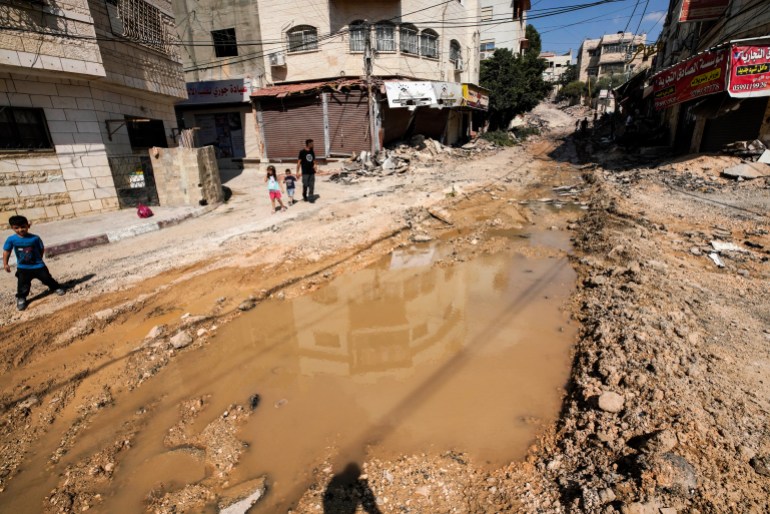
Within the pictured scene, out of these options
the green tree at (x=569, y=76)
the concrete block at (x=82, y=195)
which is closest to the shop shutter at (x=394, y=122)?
the concrete block at (x=82, y=195)

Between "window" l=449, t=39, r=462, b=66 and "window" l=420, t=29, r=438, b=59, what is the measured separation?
1.62 meters

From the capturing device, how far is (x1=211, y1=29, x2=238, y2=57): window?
18750mm

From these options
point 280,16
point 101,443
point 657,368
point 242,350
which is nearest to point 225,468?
point 101,443

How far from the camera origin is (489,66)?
2797 centimetres

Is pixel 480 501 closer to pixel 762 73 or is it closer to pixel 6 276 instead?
pixel 6 276

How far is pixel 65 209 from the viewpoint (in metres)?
9.44

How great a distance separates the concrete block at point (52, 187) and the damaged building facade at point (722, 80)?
1707 cm

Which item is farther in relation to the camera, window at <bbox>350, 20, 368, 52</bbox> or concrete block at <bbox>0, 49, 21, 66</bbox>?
window at <bbox>350, 20, 368, 52</bbox>

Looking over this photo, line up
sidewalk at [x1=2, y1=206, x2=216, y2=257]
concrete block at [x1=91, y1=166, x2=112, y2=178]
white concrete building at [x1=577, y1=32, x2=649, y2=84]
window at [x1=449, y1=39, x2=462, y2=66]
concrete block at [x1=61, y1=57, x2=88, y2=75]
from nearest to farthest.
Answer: sidewalk at [x1=2, y1=206, x2=216, y2=257] < concrete block at [x1=61, y1=57, x2=88, y2=75] < concrete block at [x1=91, y1=166, x2=112, y2=178] < window at [x1=449, y1=39, x2=462, y2=66] < white concrete building at [x1=577, y1=32, x2=649, y2=84]

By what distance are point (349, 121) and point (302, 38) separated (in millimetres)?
4870

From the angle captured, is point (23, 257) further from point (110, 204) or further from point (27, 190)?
point (110, 204)

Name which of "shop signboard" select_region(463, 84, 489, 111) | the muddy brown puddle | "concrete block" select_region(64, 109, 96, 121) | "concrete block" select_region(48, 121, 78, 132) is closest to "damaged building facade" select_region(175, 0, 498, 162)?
"shop signboard" select_region(463, 84, 489, 111)

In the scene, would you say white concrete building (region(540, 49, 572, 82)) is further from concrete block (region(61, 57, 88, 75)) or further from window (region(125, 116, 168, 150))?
concrete block (region(61, 57, 88, 75))

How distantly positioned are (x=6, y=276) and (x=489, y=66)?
2972 cm
